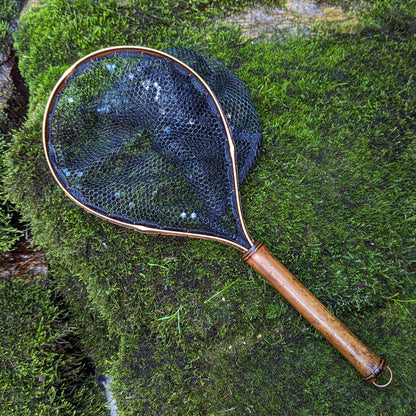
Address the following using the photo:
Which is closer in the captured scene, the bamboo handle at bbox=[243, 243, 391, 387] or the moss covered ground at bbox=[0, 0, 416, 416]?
the bamboo handle at bbox=[243, 243, 391, 387]

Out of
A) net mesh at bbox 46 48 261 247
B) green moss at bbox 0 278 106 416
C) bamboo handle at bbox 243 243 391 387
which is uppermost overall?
net mesh at bbox 46 48 261 247

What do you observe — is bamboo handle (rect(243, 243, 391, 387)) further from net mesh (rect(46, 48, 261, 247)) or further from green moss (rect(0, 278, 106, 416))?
green moss (rect(0, 278, 106, 416))

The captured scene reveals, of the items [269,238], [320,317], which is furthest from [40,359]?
[320,317]

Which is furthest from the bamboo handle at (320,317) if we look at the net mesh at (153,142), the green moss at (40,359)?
the green moss at (40,359)

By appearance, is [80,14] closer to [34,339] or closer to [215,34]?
[215,34]

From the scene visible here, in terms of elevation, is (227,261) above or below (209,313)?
above

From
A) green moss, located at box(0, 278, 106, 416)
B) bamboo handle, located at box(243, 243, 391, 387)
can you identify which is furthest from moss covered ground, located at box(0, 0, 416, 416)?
bamboo handle, located at box(243, 243, 391, 387)

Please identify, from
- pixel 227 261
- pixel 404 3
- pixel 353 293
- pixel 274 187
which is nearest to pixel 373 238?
pixel 353 293

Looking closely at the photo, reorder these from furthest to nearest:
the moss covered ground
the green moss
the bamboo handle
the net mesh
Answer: the green moss → the moss covered ground → the net mesh → the bamboo handle
